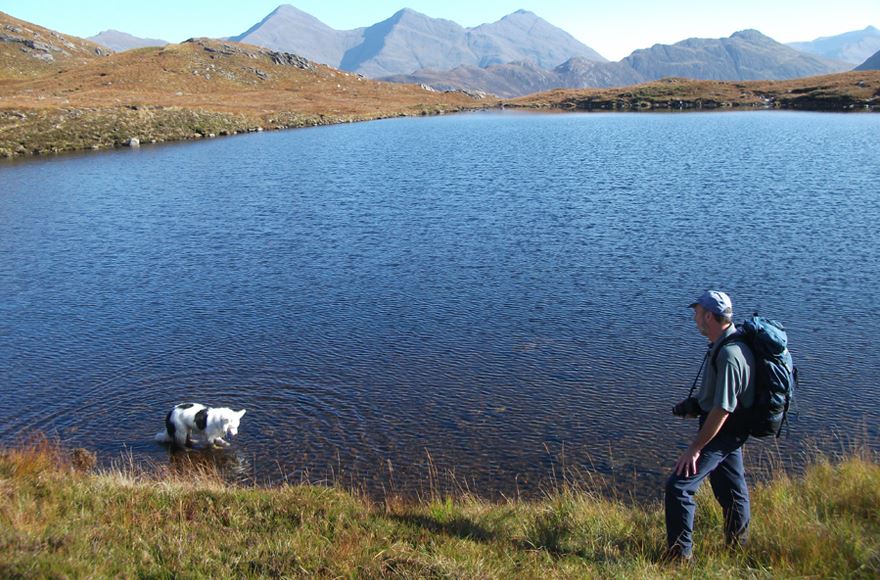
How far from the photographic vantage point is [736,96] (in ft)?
493

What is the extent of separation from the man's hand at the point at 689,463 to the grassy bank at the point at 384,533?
3.58ft

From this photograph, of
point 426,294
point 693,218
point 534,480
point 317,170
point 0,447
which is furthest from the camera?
point 317,170

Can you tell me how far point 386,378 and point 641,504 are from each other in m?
8.31

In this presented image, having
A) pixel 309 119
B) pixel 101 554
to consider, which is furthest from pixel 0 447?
pixel 309 119

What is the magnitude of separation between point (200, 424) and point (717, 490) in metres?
11.4

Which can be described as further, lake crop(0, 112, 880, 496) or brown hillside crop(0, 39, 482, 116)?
brown hillside crop(0, 39, 482, 116)

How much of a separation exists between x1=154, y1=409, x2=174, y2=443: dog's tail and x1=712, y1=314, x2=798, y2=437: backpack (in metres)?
12.5

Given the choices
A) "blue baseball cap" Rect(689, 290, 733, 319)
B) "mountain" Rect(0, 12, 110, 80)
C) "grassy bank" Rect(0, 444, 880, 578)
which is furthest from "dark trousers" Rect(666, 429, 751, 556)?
"mountain" Rect(0, 12, 110, 80)

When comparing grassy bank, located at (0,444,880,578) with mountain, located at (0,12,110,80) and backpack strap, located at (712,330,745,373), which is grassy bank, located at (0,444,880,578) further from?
mountain, located at (0,12,110,80)

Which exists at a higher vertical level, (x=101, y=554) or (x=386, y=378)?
(x=101, y=554)

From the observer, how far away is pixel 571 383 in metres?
18.8

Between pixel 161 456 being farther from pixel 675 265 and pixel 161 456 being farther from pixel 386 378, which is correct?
pixel 675 265

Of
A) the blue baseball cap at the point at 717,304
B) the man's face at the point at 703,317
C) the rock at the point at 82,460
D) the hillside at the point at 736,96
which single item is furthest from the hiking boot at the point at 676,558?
the hillside at the point at 736,96

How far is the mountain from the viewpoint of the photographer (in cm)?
15238
